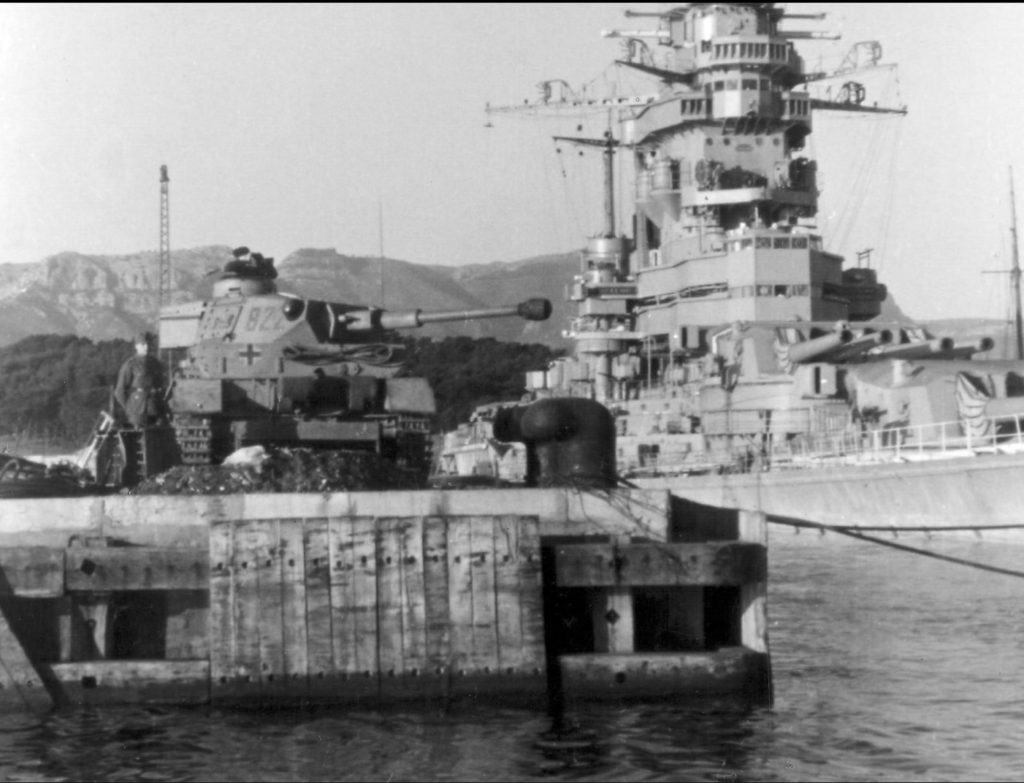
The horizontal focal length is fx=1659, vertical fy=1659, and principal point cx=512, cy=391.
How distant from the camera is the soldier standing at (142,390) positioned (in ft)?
54.7

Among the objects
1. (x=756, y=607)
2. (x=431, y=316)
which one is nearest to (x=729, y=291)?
(x=431, y=316)

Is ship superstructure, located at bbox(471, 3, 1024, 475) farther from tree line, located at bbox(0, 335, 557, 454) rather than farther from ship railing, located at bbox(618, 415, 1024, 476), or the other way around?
tree line, located at bbox(0, 335, 557, 454)

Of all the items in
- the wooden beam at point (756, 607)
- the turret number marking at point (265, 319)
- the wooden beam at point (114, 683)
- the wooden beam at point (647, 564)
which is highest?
the turret number marking at point (265, 319)

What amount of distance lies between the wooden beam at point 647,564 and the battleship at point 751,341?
23.3 meters

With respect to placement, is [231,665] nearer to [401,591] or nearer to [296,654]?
[296,654]

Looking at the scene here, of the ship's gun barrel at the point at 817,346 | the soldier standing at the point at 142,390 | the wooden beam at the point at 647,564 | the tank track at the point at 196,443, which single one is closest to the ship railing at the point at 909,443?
the ship's gun barrel at the point at 817,346

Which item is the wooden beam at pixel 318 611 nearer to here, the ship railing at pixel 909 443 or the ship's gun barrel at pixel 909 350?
the ship railing at pixel 909 443

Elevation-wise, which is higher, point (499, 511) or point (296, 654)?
point (499, 511)

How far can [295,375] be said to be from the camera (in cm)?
1680

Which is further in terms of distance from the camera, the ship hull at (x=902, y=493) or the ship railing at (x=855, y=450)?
the ship railing at (x=855, y=450)

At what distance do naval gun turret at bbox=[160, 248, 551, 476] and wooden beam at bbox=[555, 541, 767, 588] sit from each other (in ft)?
16.1

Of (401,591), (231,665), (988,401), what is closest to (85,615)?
(231,665)

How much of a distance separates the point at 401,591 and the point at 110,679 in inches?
86.3

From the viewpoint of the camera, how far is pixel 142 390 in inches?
656
